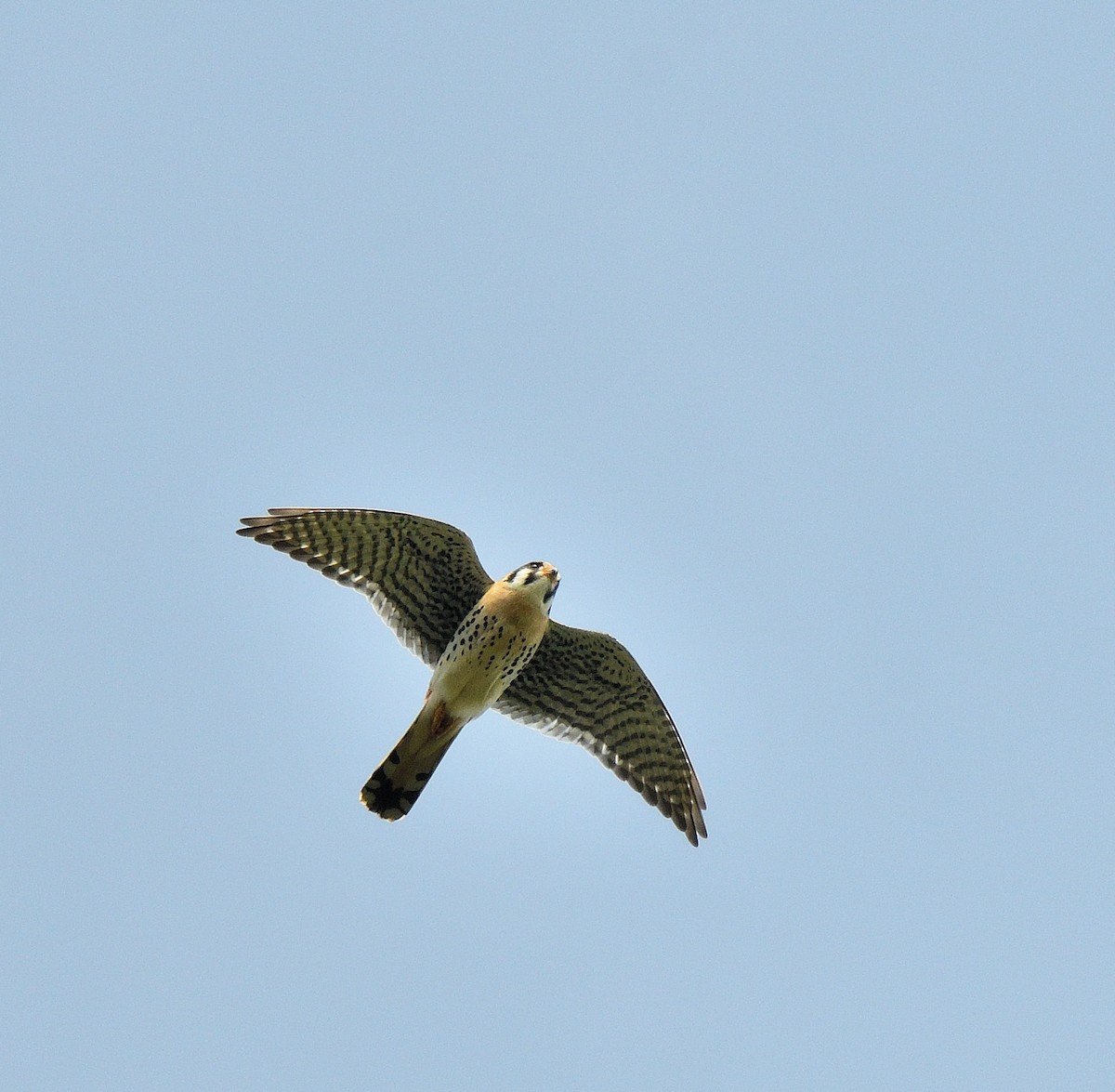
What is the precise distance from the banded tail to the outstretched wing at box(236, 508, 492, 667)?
2.34 feet

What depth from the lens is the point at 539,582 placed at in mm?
11109

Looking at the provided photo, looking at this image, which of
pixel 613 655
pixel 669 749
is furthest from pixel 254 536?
pixel 669 749

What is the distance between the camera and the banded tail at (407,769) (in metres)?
11.2

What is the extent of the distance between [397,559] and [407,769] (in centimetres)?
177

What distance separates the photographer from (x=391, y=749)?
1125cm

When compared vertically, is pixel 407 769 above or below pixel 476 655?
below

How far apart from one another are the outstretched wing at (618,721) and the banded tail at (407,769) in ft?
3.28

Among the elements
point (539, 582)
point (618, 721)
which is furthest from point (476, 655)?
point (618, 721)

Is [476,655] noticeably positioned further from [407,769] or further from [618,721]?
[618,721]

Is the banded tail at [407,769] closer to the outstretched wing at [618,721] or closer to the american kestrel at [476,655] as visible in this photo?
the american kestrel at [476,655]

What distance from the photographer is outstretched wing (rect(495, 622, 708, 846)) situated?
12133mm

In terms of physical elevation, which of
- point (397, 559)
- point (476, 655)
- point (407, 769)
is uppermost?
point (397, 559)

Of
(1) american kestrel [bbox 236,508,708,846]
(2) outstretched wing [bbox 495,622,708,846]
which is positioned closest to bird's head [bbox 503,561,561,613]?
(1) american kestrel [bbox 236,508,708,846]

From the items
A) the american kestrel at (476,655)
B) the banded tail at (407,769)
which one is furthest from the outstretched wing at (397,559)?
the banded tail at (407,769)
